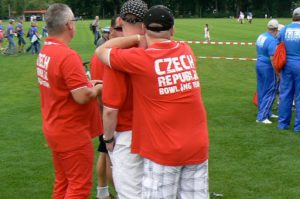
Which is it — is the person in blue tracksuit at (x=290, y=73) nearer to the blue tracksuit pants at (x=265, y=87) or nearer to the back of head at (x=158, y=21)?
→ the blue tracksuit pants at (x=265, y=87)

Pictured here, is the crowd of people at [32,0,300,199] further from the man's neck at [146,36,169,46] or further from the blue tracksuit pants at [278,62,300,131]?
the blue tracksuit pants at [278,62,300,131]

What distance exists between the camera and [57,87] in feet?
12.3

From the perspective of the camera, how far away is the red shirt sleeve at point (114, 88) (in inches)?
128

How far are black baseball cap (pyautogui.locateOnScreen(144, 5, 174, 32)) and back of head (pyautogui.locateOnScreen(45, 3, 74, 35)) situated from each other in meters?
0.85

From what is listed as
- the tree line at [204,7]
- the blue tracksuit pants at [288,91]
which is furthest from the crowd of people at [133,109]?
the tree line at [204,7]

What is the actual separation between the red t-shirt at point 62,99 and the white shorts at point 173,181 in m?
0.83

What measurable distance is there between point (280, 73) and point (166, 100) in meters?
5.72

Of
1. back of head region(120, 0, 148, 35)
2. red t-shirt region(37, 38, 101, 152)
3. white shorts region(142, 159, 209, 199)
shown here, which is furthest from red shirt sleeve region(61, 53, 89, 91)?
white shorts region(142, 159, 209, 199)

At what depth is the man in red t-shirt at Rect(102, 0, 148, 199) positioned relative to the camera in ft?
10.8

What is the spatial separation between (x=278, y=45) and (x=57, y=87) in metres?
5.26

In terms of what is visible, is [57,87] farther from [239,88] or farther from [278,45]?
[239,88]

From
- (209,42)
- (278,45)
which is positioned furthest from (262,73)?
(209,42)

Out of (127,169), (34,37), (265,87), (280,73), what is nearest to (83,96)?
(127,169)

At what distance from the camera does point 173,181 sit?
3271 mm
